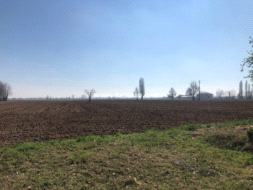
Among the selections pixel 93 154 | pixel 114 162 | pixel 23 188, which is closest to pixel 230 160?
pixel 114 162

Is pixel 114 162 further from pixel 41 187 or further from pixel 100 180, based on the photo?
pixel 41 187

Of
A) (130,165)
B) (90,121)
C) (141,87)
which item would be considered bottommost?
(90,121)

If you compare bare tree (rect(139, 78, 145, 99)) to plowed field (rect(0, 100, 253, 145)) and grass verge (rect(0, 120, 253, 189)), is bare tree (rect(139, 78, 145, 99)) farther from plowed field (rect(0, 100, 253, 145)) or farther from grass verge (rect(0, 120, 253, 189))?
grass verge (rect(0, 120, 253, 189))

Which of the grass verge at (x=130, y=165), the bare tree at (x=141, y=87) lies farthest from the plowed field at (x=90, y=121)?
the bare tree at (x=141, y=87)

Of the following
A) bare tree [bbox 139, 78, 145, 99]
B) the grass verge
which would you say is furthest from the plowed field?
bare tree [bbox 139, 78, 145, 99]

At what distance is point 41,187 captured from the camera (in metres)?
4.30

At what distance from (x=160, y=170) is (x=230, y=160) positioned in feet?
10.4

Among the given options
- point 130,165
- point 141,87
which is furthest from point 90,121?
point 141,87

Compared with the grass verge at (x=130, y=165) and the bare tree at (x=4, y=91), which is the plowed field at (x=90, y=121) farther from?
the bare tree at (x=4, y=91)

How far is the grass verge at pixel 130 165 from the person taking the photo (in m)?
4.41

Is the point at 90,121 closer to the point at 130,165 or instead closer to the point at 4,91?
the point at 130,165

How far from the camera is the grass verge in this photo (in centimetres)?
441

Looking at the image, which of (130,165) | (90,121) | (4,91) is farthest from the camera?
(4,91)

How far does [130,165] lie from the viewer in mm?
5523
